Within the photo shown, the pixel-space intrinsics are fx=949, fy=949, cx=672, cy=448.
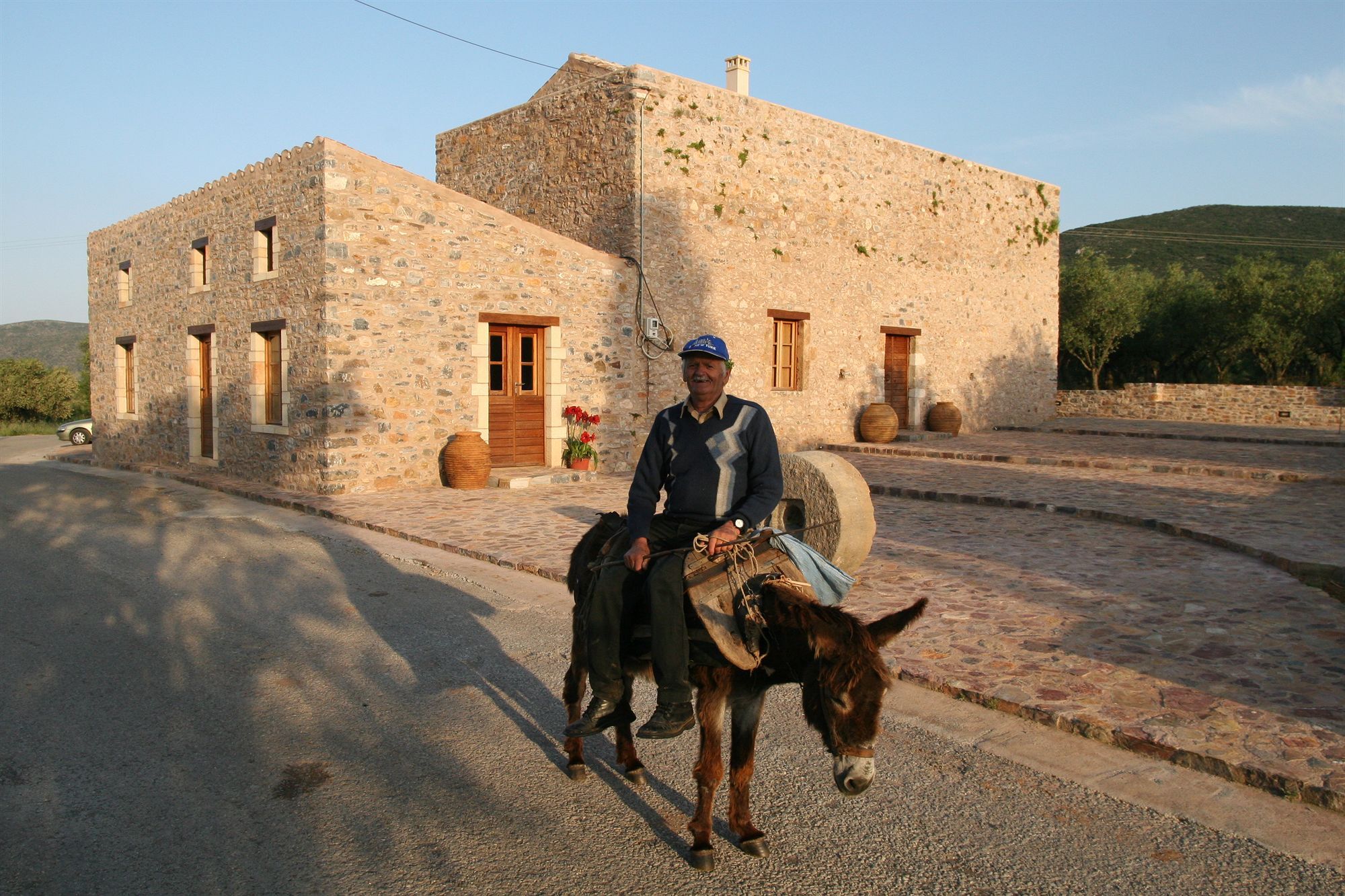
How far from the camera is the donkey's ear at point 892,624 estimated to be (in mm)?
2863

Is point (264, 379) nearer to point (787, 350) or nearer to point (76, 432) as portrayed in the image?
point (787, 350)

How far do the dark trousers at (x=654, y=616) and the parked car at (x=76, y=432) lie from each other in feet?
83.9

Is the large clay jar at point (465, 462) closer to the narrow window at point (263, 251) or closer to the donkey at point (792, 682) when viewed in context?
the narrow window at point (263, 251)

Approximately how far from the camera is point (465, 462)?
1344 centimetres

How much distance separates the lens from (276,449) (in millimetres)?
14023

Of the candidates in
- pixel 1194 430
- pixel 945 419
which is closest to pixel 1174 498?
pixel 945 419

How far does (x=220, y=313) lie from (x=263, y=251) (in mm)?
1956

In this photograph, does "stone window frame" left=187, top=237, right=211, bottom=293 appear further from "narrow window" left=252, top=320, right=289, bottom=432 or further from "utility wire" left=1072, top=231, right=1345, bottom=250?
"utility wire" left=1072, top=231, right=1345, bottom=250

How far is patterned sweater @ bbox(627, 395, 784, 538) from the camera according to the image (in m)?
3.65


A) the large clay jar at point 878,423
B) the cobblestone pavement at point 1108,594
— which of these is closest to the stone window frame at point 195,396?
the cobblestone pavement at point 1108,594

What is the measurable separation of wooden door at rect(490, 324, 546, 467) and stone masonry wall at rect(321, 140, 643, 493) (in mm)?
268


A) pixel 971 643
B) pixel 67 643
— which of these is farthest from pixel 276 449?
pixel 971 643

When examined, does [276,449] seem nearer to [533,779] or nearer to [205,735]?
[205,735]

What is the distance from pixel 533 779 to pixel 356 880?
945 millimetres
